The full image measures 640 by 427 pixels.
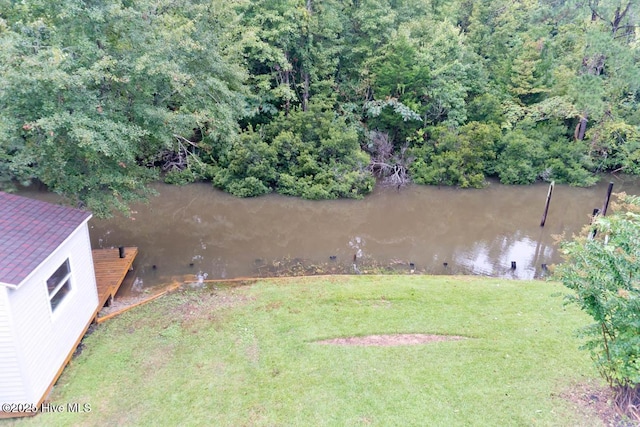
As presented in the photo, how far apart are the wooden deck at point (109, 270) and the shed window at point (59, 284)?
1439 millimetres

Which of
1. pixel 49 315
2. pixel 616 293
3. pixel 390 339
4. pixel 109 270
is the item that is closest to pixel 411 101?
pixel 390 339

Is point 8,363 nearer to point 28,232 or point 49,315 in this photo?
point 49,315

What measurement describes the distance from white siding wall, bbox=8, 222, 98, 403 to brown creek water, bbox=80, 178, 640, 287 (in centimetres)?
331

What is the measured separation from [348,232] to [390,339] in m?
6.85

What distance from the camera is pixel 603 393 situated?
6.17 meters

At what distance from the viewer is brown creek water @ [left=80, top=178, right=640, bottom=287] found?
12.1 meters

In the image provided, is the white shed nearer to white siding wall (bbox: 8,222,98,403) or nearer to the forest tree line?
white siding wall (bbox: 8,222,98,403)

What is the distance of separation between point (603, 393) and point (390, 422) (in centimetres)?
329

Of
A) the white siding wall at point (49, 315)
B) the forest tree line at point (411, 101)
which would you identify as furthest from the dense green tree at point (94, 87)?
the forest tree line at point (411, 101)

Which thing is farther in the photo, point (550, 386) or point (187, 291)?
point (187, 291)

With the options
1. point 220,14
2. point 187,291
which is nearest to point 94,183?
point 187,291

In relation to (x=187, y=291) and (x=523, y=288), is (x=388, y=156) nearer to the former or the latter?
(x=523, y=288)

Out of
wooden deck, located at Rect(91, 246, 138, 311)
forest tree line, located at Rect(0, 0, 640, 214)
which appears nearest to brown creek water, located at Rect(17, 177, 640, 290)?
wooden deck, located at Rect(91, 246, 138, 311)

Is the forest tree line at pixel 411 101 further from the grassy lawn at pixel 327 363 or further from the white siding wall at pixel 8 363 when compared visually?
the white siding wall at pixel 8 363
